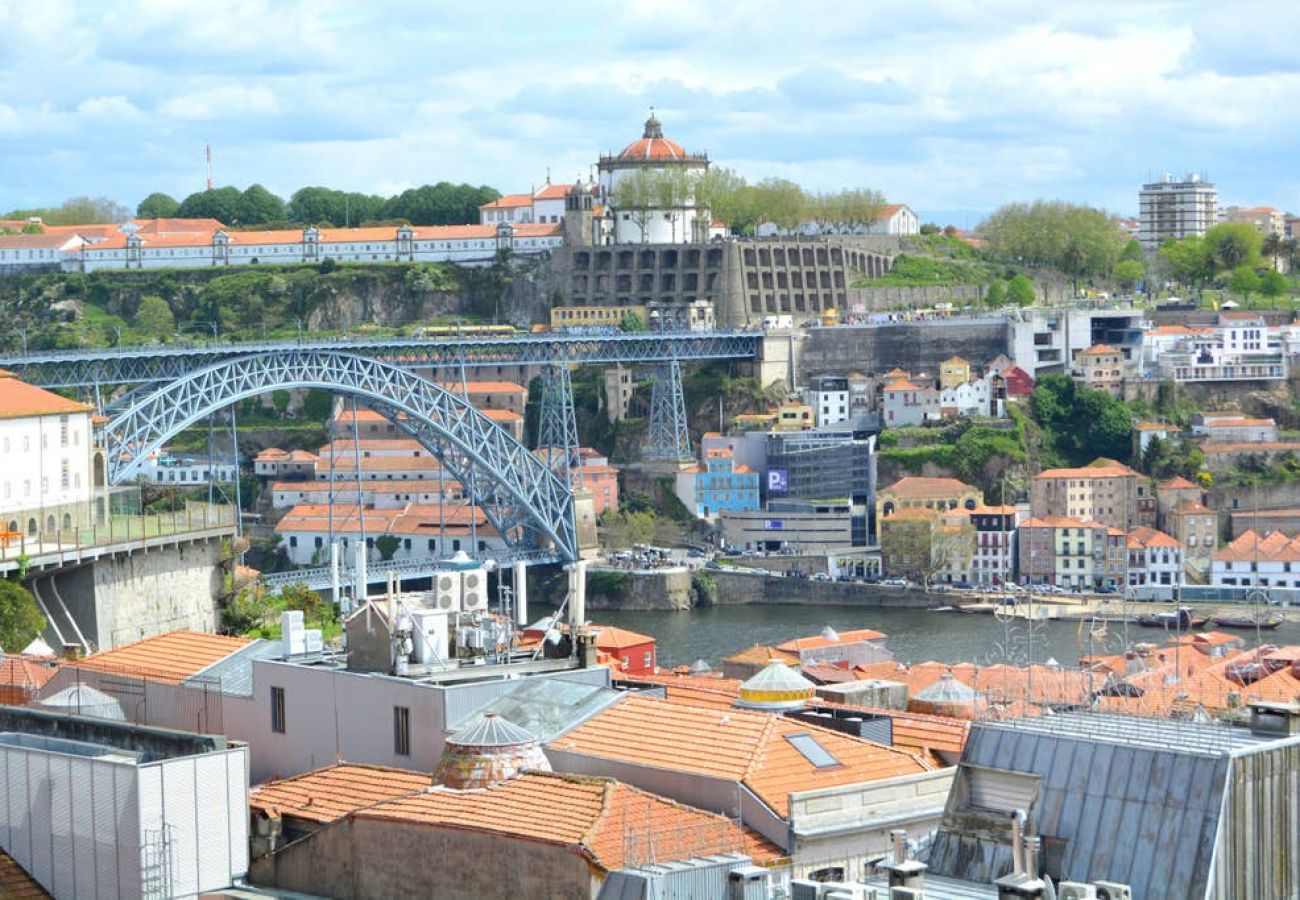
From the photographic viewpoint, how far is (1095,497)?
5581 centimetres

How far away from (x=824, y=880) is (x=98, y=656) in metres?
7.36

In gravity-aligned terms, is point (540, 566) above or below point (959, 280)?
below

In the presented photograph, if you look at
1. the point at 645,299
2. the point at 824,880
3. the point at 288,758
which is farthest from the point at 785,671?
the point at 645,299

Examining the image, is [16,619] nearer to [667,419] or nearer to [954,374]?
[667,419]

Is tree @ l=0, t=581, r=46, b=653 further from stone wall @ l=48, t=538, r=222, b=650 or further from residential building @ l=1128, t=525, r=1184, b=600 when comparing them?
residential building @ l=1128, t=525, r=1184, b=600

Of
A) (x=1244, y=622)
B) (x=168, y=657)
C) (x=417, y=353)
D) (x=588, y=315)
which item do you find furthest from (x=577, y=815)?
(x=588, y=315)

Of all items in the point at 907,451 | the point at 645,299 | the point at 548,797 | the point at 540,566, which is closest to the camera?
the point at 548,797

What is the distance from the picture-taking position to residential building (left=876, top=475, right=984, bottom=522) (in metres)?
55.6

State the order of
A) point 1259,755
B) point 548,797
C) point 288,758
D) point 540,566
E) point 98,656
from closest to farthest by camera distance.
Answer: point 1259,755 < point 548,797 < point 288,758 < point 98,656 < point 540,566

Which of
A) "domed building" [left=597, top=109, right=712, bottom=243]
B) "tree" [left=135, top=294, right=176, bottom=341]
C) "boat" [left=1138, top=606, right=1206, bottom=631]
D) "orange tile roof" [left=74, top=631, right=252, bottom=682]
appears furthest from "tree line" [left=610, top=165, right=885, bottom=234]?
"orange tile roof" [left=74, top=631, right=252, bottom=682]

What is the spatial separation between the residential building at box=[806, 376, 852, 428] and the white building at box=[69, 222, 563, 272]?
13.4 metres

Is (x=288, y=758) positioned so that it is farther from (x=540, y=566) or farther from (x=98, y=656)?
(x=540, y=566)

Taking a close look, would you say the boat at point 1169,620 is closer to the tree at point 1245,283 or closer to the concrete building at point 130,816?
the tree at point 1245,283

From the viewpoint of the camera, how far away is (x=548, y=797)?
11812 millimetres
